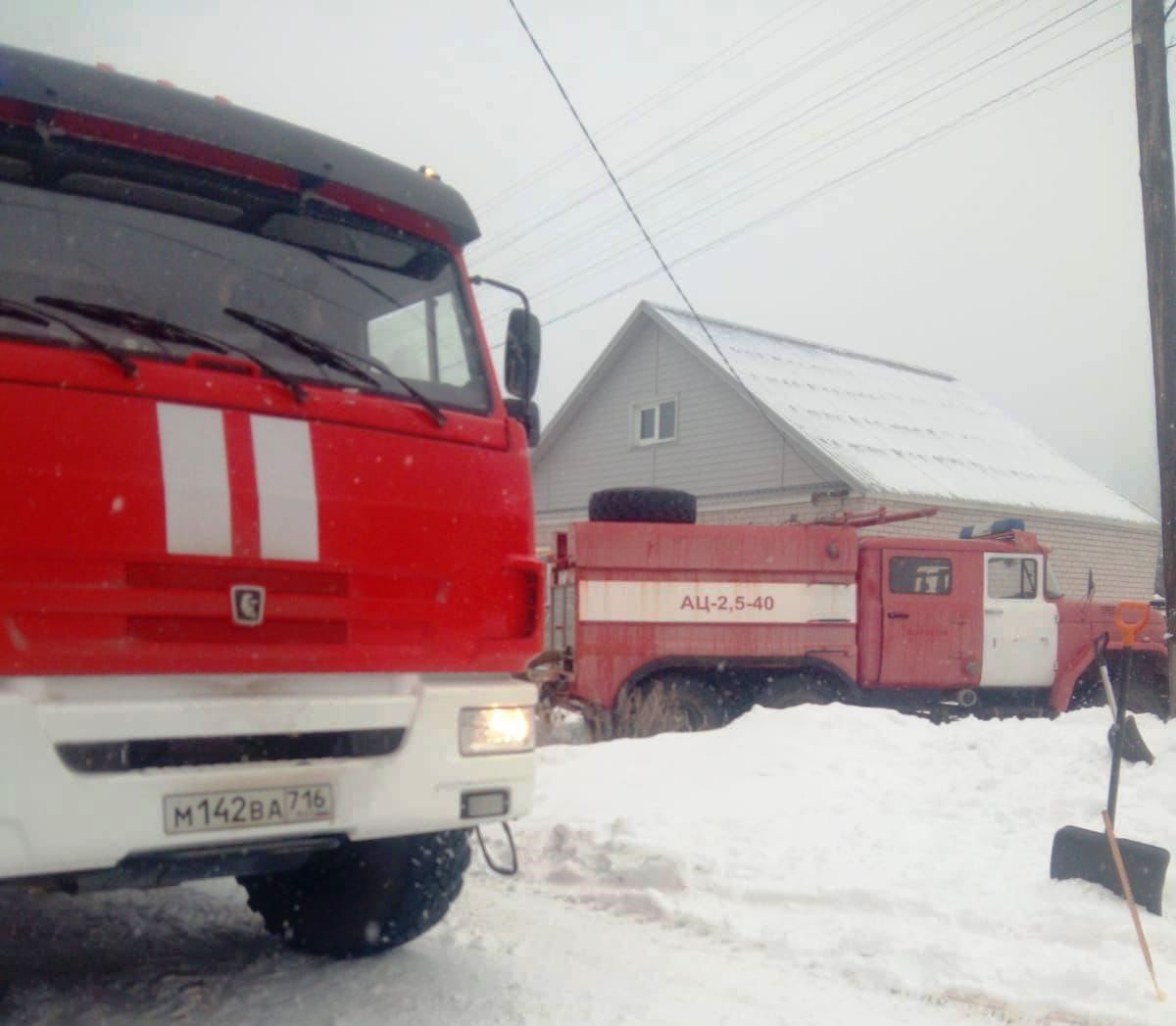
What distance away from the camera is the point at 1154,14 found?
949 cm

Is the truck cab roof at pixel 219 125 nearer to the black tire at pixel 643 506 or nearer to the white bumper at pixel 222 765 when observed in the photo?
the white bumper at pixel 222 765

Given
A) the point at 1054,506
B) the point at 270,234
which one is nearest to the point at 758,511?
the point at 1054,506

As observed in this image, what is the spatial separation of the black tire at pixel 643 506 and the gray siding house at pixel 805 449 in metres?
6.43

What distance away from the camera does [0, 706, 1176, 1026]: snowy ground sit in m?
3.97

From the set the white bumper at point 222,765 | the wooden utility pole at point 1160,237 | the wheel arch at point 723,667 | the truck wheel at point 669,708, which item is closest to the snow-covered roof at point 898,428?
the wheel arch at point 723,667

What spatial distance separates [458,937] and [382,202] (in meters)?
2.91

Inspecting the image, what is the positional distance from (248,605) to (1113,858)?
3.68 m

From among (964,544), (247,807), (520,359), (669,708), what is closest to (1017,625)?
(964,544)

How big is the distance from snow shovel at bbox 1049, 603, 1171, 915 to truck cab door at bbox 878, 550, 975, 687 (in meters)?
5.78

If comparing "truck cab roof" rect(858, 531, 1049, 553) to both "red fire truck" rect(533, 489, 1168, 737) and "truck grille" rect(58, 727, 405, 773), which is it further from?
"truck grille" rect(58, 727, 405, 773)

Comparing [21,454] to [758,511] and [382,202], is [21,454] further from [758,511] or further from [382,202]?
[758,511]

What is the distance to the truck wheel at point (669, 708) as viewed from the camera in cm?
1023

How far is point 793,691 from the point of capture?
35.6 ft

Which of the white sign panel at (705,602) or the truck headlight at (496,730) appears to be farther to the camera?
the white sign panel at (705,602)
